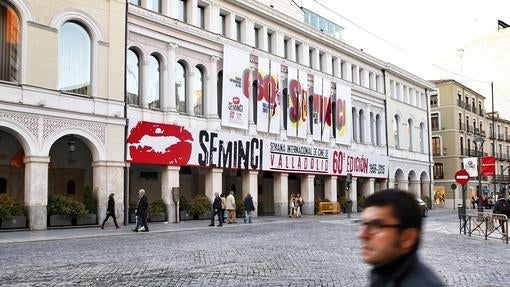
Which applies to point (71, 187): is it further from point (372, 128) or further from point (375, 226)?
point (372, 128)

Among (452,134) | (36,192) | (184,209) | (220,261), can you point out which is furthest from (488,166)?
(452,134)

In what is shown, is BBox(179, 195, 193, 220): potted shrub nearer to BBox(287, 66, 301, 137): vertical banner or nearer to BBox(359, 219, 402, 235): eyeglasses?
BBox(287, 66, 301, 137): vertical banner

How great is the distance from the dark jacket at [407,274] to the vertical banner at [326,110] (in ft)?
127

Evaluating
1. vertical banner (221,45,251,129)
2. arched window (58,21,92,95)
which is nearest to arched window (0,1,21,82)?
arched window (58,21,92,95)

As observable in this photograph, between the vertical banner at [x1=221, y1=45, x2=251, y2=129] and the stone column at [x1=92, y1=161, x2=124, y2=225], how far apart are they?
26.8ft

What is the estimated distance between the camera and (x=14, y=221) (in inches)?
864

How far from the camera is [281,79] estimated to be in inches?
1460

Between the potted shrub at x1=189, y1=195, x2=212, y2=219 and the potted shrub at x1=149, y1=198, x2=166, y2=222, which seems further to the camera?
the potted shrub at x1=189, y1=195, x2=212, y2=219

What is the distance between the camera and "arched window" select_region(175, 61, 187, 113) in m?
30.4

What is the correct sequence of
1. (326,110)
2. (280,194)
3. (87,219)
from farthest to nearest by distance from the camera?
(326,110) < (280,194) < (87,219)

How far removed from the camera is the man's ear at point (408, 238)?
2.29 meters

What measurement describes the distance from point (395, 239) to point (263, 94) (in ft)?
108

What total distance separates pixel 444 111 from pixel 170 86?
4707 centimetres

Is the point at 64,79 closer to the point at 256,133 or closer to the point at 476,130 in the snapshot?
the point at 256,133
